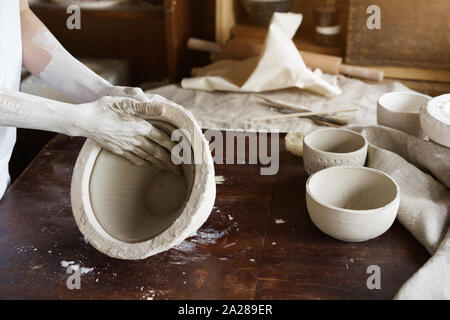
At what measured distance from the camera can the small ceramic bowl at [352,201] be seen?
3.55 ft

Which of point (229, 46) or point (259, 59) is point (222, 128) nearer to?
point (259, 59)

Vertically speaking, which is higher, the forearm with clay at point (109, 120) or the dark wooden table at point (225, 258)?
the forearm with clay at point (109, 120)

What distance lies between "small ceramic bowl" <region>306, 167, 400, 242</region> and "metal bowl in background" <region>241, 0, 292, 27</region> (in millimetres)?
1297

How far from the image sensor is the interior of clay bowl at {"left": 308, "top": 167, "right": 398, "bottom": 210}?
120cm

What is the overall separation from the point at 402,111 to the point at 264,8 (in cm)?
106

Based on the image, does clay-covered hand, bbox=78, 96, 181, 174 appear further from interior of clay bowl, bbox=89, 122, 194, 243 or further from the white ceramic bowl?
the white ceramic bowl

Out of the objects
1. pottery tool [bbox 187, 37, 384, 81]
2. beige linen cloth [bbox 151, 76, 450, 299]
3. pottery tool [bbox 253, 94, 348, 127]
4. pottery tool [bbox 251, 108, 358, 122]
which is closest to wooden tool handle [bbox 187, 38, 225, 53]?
pottery tool [bbox 187, 37, 384, 81]

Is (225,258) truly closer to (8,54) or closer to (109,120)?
(109,120)

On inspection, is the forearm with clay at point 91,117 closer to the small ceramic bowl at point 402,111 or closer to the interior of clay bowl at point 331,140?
the interior of clay bowl at point 331,140

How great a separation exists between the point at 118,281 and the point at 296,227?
1.29 feet

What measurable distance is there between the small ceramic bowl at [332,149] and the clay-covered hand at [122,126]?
1.14 ft

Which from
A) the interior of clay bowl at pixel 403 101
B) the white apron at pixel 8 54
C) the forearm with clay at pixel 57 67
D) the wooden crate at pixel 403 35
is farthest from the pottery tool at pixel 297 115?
the white apron at pixel 8 54

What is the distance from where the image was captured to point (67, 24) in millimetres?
2730

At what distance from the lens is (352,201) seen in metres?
1.22
